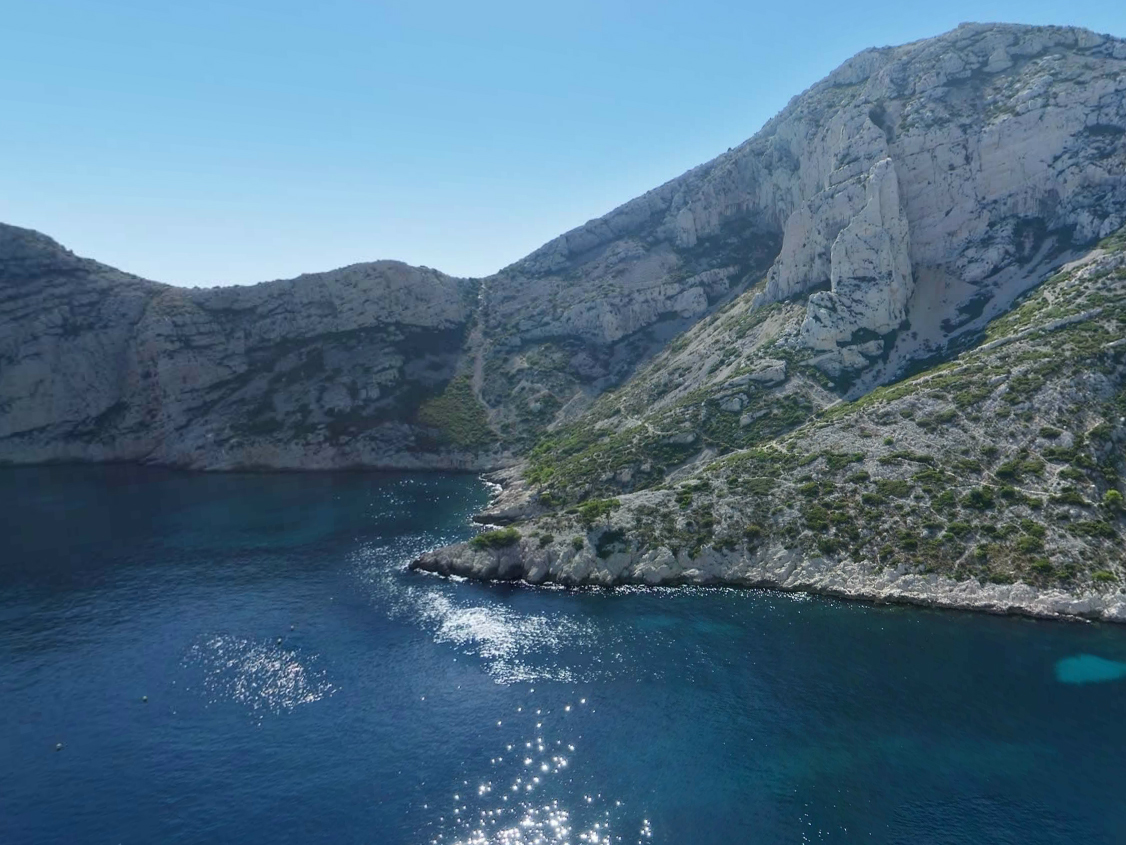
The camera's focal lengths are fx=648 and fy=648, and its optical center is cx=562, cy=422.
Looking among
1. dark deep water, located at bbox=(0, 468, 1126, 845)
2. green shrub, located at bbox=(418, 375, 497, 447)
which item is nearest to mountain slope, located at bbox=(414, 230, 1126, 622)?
dark deep water, located at bbox=(0, 468, 1126, 845)

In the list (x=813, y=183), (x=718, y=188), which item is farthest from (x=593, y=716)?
(x=718, y=188)

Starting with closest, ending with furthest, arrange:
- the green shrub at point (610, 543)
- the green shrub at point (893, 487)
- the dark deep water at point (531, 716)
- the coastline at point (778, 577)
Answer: the dark deep water at point (531, 716) < the coastline at point (778, 577) < the green shrub at point (893, 487) < the green shrub at point (610, 543)

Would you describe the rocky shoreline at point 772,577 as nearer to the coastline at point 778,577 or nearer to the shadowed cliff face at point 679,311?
the coastline at point 778,577

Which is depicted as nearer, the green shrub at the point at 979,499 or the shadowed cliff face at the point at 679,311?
the green shrub at the point at 979,499

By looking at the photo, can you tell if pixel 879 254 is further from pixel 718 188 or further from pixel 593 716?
pixel 593 716

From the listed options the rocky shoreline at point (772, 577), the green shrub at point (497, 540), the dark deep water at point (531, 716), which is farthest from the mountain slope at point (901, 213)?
the dark deep water at point (531, 716)
